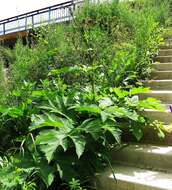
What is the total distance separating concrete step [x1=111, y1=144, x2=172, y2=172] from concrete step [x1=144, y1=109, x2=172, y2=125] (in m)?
0.44

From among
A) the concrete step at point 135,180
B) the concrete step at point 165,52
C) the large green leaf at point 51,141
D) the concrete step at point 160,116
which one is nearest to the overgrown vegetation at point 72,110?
the large green leaf at point 51,141

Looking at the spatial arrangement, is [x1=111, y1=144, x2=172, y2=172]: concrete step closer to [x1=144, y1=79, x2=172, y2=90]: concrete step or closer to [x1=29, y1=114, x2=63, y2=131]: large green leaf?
[x1=29, y1=114, x2=63, y2=131]: large green leaf

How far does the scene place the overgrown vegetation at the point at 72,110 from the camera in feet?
11.6

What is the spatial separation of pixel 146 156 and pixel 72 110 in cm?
82

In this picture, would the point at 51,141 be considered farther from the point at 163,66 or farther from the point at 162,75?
the point at 163,66

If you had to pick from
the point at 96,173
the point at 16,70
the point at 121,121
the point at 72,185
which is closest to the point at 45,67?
the point at 16,70

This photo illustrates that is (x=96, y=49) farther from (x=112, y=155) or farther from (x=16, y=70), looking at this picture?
(x=112, y=155)

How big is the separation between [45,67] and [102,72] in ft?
3.85

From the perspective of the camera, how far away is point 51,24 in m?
7.76

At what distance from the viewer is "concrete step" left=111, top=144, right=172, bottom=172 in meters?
3.90

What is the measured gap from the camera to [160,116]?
4578 millimetres

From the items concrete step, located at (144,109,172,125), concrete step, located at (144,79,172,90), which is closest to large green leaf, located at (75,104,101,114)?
concrete step, located at (144,109,172,125)

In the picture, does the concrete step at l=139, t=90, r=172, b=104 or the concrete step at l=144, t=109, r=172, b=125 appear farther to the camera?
the concrete step at l=139, t=90, r=172, b=104

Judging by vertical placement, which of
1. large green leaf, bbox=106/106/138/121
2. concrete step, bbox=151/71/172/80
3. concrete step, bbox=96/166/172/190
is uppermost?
concrete step, bbox=151/71/172/80
